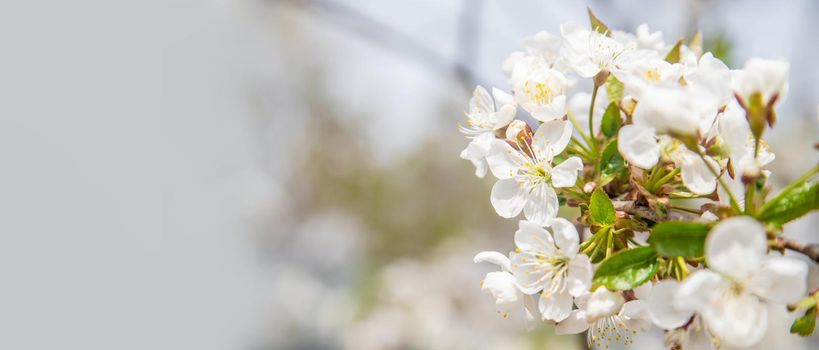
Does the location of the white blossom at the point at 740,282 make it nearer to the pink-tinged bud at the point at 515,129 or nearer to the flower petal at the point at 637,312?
the flower petal at the point at 637,312

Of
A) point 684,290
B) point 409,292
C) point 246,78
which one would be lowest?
point 684,290

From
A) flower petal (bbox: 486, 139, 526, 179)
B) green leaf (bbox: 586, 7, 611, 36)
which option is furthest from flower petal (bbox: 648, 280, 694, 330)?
green leaf (bbox: 586, 7, 611, 36)

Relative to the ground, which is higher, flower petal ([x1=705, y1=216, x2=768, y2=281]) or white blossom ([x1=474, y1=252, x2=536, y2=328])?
white blossom ([x1=474, y1=252, x2=536, y2=328])

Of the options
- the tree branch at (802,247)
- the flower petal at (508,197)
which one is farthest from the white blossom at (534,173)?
the tree branch at (802,247)

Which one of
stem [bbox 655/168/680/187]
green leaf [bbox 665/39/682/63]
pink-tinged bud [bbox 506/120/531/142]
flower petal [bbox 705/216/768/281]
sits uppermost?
green leaf [bbox 665/39/682/63]

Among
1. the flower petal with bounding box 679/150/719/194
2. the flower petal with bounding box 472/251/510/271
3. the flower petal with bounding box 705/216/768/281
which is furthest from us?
the flower petal with bounding box 472/251/510/271

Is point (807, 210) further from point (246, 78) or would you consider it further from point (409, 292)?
point (246, 78)

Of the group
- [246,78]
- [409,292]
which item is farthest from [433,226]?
[246,78]

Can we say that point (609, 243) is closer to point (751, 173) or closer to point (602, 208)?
point (602, 208)

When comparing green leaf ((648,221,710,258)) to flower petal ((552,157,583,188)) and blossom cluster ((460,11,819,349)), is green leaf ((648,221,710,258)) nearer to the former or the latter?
blossom cluster ((460,11,819,349))
